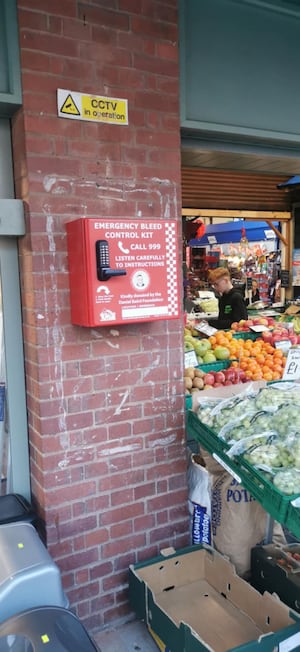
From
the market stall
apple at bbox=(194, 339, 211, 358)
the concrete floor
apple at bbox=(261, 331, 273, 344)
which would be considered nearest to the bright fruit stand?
apple at bbox=(194, 339, 211, 358)

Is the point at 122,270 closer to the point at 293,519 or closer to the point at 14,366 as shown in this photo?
the point at 14,366

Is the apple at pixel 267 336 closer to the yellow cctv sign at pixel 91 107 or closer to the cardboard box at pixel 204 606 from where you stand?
the cardboard box at pixel 204 606

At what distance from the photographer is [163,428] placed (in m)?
2.79

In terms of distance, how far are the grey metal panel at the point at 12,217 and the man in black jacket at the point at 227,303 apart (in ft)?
15.7

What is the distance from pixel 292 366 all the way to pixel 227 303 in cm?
284

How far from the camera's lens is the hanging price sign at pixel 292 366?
406cm

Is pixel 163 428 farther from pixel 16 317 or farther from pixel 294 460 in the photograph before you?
pixel 16 317

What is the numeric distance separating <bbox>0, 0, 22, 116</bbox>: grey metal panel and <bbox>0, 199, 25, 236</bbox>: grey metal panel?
0.44 metres

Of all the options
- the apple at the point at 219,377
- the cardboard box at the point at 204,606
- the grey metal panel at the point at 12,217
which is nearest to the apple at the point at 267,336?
the apple at the point at 219,377

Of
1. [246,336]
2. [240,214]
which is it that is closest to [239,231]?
[240,214]

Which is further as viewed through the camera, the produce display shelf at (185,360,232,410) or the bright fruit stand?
the produce display shelf at (185,360,232,410)

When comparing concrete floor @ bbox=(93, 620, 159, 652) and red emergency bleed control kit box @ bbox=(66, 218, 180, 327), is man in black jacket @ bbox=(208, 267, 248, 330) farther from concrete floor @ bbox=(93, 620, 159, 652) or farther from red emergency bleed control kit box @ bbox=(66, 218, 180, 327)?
concrete floor @ bbox=(93, 620, 159, 652)

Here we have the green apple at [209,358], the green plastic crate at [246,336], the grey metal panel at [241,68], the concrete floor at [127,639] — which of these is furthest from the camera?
the green plastic crate at [246,336]

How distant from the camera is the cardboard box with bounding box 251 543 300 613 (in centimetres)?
Result: 256
